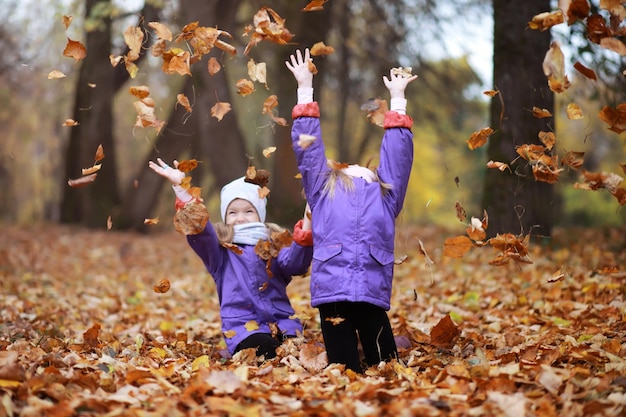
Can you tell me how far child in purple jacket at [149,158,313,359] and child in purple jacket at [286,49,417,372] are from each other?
463 mm

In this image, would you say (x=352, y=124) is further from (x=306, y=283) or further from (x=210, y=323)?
(x=210, y=323)

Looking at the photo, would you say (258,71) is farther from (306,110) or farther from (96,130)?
(96,130)

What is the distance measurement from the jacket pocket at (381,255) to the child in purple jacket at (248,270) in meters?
0.59

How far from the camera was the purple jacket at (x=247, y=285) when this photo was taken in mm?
4062

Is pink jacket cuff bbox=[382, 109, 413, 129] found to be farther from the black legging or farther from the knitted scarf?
the knitted scarf

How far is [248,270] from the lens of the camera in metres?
4.18

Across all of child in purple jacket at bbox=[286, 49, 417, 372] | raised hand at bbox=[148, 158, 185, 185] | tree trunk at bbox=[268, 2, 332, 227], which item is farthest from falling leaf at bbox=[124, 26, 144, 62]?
tree trunk at bbox=[268, 2, 332, 227]

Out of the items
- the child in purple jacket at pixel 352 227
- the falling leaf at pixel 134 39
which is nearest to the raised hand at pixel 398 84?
the child in purple jacket at pixel 352 227

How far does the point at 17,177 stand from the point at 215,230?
90.2 ft

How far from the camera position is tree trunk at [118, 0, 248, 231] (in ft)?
32.0

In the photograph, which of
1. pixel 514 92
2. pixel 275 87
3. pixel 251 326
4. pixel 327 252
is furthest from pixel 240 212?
pixel 275 87

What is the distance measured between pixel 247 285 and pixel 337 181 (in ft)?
3.33

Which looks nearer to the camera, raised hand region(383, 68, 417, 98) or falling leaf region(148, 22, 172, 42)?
raised hand region(383, 68, 417, 98)

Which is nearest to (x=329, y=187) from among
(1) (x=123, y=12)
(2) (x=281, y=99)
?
(2) (x=281, y=99)
